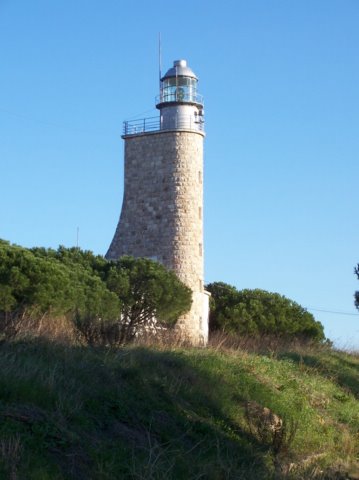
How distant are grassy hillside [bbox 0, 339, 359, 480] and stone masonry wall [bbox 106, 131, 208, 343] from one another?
32.4 meters

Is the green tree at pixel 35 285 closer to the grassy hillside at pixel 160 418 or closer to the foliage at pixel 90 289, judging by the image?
the foliage at pixel 90 289

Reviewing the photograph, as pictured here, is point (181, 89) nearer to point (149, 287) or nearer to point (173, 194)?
point (173, 194)

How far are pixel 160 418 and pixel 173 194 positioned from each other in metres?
38.8

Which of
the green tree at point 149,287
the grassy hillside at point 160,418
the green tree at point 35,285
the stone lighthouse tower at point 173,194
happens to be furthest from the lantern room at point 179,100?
the grassy hillside at point 160,418

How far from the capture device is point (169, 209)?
4919 cm

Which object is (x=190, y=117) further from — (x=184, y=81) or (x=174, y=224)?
(x=174, y=224)

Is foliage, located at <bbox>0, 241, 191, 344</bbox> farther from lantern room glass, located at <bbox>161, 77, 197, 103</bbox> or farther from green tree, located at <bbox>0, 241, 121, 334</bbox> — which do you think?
lantern room glass, located at <bbox>161, 77, 197, 103</bbox>

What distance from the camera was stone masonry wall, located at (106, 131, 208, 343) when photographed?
1928 inches

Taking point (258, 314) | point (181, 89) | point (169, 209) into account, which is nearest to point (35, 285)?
point (169, 209)

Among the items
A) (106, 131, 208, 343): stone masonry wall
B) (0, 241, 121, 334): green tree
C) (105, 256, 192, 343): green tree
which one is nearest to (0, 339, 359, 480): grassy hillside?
(0, 241, 121, 334): green tree

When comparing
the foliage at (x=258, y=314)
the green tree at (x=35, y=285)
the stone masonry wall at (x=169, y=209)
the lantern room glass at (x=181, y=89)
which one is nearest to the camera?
the green tree at (x=35, y=285)

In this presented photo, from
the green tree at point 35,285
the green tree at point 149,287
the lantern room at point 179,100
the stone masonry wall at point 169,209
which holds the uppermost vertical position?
the lantern room at point 179,100

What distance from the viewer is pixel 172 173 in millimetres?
49656

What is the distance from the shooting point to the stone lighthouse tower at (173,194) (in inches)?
1929
